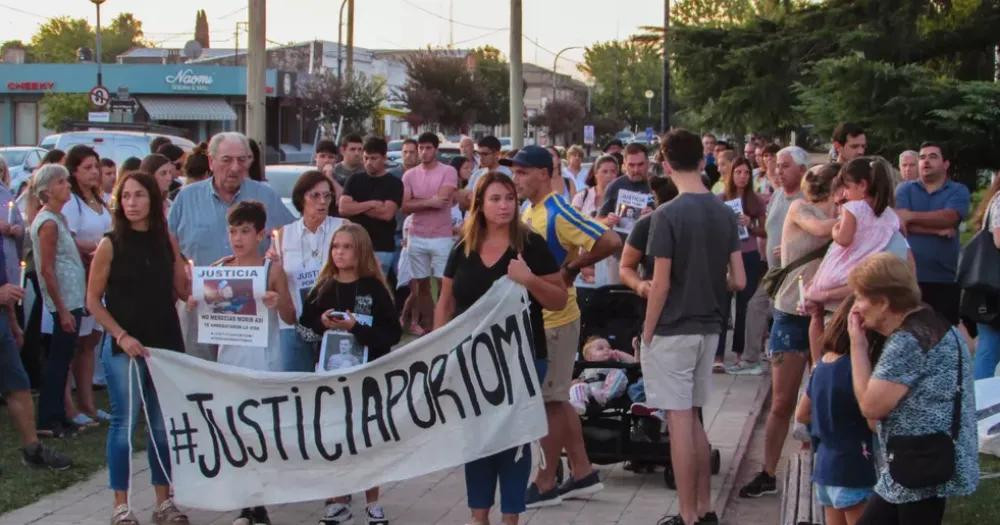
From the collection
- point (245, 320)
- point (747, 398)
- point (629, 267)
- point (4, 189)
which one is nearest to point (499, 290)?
point (629, 267)

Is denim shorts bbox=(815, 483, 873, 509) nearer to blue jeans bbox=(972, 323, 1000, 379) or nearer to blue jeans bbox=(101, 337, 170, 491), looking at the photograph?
blue jeans bbox=(101, 337, 170, 491)

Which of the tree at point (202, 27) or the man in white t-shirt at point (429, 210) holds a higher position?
the tree at point (202, 27)

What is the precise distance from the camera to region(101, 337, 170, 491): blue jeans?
719cm

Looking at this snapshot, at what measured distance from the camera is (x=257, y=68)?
13.7 m

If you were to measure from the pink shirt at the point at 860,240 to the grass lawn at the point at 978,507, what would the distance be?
1.31 meters

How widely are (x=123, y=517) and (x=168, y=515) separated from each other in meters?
0.24

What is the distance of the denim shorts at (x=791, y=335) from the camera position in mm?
7953

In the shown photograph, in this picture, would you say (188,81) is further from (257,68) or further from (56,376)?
(56,376)

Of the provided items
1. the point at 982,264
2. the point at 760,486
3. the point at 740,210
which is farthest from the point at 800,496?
the point at 740,210

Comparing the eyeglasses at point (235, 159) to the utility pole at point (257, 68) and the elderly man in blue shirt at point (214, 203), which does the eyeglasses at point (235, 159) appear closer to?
the elderly man in blue shirt at point (214, 203)

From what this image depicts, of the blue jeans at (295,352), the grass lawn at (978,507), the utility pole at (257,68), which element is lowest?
the grass lawn at (978,507)

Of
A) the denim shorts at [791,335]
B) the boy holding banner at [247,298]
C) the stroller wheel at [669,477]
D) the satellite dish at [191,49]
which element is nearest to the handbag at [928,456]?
the denim shorts at [791,335]

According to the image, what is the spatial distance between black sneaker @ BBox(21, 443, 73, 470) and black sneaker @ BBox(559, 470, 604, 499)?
9.95ft

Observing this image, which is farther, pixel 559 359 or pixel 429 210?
pixel 429 210
